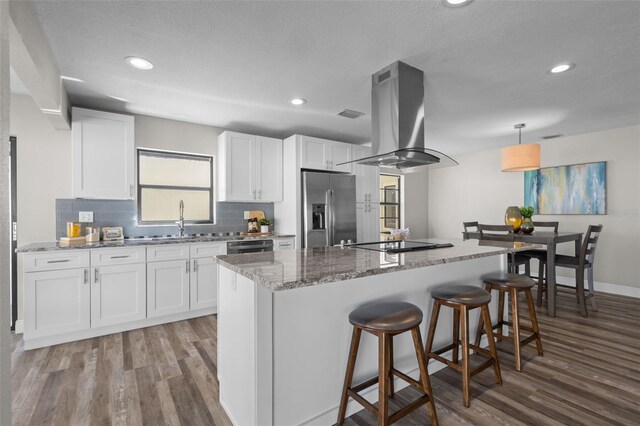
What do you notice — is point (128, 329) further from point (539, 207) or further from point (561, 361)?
point (539, 207)

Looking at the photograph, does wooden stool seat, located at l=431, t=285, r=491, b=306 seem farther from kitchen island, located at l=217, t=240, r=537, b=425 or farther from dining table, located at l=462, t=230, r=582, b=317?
dining table, located at l=462, t=230, r=582, b=317

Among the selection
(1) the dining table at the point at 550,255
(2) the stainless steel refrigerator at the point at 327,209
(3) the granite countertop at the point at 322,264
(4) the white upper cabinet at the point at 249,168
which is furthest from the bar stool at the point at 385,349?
(4) the white upper cabinet at the point at 249,168

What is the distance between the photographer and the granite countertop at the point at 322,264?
1378 mm

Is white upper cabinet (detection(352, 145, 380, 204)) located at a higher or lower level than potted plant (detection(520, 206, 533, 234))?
higher

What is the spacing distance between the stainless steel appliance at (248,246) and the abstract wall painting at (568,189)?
451 centimetres

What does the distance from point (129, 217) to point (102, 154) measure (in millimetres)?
793

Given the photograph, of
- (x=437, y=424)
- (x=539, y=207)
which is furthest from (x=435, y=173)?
(x=437, y=424)

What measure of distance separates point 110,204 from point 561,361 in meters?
4.73

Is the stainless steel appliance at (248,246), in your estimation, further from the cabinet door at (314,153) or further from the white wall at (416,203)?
the white wall at (416,203)

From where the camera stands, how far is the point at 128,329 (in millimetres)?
3252

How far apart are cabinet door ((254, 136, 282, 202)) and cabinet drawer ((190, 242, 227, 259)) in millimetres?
930

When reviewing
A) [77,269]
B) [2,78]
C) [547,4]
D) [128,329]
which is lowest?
[128,329]

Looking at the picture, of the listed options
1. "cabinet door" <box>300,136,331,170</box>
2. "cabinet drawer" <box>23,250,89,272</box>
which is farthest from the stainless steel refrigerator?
"cabinet drawer" <box>23,250,89,272</box>

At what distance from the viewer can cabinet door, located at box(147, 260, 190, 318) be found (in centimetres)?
334
